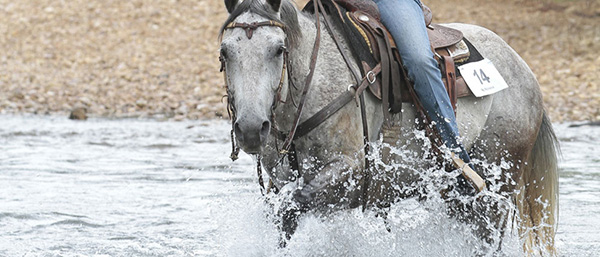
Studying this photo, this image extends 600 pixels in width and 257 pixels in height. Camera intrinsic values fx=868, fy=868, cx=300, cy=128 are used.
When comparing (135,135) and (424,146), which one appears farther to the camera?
(135,135)

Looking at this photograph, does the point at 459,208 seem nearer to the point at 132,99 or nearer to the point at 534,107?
the point at 534,107

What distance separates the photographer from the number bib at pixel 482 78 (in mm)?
5145

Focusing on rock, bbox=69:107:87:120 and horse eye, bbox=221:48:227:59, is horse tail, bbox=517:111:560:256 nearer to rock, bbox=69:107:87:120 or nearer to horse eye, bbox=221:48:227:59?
horse eye, bbox=221:48:227:59

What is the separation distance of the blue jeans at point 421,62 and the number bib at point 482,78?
0.36m

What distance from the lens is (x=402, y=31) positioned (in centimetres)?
475

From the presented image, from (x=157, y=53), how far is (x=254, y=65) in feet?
46.4

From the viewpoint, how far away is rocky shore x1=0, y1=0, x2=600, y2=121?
1465 cm

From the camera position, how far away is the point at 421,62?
185 inches

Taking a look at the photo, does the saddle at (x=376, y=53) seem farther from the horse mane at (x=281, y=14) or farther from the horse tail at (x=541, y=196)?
the horse tail at (x=541, y=196)

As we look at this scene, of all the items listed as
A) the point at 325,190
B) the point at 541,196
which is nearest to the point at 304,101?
the point at 325,190

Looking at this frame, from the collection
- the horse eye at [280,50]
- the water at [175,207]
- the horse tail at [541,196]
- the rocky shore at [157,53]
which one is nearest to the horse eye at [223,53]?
the horse eye at [280,50]

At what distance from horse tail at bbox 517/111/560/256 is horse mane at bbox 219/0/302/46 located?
215 cm

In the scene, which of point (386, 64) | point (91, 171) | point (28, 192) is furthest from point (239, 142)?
point (91, 171)

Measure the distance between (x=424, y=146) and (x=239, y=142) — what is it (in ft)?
4.51
